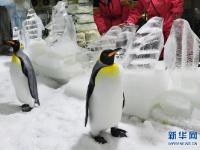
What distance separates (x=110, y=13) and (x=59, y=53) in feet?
1.94

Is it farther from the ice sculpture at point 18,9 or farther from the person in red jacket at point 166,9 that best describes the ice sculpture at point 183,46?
the ice sculpture at point 18,9

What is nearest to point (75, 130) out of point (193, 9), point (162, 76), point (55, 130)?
point (55, 130)

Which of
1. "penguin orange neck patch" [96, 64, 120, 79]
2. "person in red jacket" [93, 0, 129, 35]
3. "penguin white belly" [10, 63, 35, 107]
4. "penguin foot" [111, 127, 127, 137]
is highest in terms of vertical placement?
"person in red jacket" [93, 0, 129, 35]

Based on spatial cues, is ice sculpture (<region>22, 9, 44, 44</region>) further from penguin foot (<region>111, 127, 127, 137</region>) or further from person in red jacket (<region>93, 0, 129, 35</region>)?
penguin foot (<region>111, 127, 127, 137</region>)

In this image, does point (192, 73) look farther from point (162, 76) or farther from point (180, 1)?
point (180, 1)

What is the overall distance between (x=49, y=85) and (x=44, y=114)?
0.75 meters

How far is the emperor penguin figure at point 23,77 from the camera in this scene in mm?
2094

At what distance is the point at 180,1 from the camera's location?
8.54ft

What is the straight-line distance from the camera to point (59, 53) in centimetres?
277

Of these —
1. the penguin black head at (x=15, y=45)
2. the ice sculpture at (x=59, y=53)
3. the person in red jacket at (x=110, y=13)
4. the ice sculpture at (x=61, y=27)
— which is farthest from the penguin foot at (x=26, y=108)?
the person in red jacket at (x=110, y=13)

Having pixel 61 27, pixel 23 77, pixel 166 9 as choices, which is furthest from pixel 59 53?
pixel 166 9

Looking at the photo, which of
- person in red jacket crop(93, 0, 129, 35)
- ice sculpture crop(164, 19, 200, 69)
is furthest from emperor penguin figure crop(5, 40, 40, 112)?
person in red jacket crop(93, 0, 129, 35)

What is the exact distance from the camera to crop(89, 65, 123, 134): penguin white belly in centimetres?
150

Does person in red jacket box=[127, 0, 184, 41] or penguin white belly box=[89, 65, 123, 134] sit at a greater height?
person in red jacket box=[127, 0, 184, 41]
